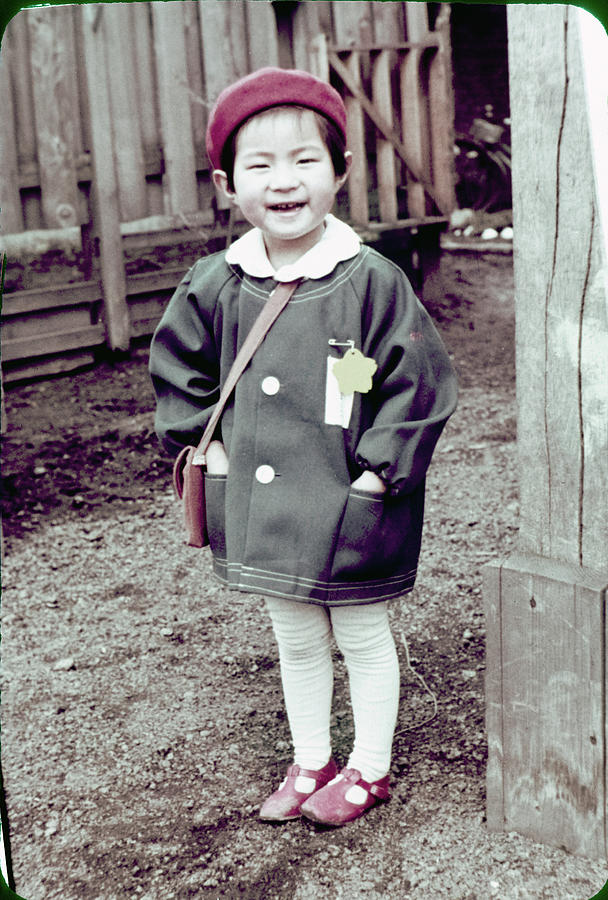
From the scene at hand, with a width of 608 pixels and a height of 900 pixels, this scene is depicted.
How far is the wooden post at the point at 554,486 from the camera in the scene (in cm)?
175

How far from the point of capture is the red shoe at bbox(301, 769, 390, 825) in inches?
84.8

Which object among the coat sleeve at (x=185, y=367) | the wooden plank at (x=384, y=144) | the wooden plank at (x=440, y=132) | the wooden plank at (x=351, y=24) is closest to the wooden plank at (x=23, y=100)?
the wooden plank at (x=351, y=24)

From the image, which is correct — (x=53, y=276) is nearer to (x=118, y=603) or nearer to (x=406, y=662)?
(x=118, y=603)

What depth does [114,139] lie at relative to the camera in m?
4.99

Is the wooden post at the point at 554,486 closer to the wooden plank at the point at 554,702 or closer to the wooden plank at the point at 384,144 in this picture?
the wooden plank at the point at 554,702

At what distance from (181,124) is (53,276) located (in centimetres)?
93

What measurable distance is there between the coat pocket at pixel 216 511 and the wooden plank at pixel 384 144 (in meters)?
4.25

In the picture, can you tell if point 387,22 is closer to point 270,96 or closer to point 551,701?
point 270,96

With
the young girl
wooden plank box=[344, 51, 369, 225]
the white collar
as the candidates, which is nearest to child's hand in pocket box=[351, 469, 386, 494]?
the young girl

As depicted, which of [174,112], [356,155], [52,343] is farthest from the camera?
[356,155]

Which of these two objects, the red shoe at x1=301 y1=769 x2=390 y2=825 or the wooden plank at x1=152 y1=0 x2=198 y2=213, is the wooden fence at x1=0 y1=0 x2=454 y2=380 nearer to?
the wooden plank at x1=152 y1=0 x2=198 y2=213

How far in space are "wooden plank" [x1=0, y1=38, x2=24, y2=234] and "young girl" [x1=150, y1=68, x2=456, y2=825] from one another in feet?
9.61

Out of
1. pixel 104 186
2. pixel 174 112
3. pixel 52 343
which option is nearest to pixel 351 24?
pixel 174 112

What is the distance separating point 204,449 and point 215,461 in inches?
1.3
